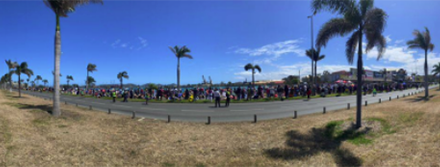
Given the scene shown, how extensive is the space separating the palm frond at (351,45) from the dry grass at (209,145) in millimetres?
3074

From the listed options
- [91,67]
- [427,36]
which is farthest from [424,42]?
[91,67]

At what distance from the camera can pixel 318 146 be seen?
19.7 ft

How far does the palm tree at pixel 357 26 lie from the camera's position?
24.4ft

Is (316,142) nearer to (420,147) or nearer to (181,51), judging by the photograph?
(420,147)

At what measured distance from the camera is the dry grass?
4852 mm

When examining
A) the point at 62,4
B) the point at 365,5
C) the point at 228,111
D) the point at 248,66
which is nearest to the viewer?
the point at 365,5

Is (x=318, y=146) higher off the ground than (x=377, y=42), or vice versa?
(x=377, y=42)

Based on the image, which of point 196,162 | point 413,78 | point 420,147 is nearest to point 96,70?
point 196,162

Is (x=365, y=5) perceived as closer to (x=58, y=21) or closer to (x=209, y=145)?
(x=209, y=145)

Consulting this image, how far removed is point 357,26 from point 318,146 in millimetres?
5283

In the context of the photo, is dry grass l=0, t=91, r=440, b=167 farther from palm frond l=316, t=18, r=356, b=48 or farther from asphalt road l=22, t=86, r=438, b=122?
palm frond l=316, t=18, r=356, b=48

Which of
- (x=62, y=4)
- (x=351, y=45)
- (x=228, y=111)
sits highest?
(x=62, y=4)

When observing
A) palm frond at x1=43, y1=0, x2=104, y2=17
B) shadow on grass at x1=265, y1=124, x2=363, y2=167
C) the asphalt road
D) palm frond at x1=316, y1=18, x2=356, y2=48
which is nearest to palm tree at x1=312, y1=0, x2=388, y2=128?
palm frond at x1=316, y1=18, x2=356, y2=48

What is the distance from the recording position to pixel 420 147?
17.8ft
